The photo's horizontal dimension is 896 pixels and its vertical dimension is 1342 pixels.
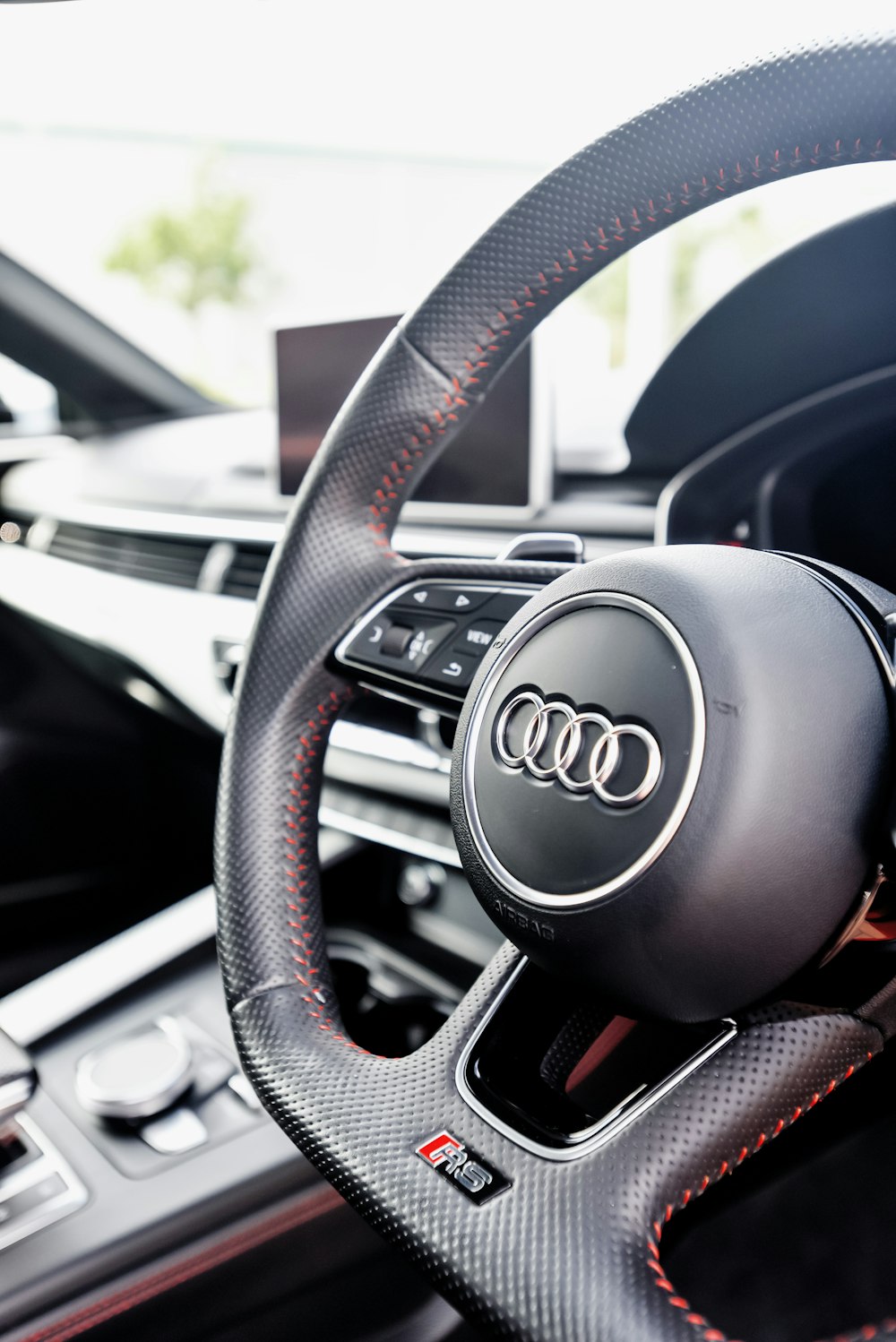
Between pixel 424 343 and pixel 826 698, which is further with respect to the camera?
pixel 424 343

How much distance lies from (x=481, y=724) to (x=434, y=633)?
0.14m

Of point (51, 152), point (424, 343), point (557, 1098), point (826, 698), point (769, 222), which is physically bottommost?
point (557, 1098)

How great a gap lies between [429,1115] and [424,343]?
42 cm

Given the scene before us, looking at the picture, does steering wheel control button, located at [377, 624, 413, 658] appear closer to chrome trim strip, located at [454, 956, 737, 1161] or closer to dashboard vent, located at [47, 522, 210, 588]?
chrome trim strip, located at [454, 956, 737, 1161]

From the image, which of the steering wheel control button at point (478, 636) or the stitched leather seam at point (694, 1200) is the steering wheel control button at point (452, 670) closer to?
the steering wheel control button at point (478, 636)

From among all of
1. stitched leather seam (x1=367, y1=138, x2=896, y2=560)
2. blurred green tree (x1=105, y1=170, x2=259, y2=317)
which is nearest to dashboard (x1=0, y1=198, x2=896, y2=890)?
stitched leather seam (x1=367, y1=138, x2=896, y2=560)

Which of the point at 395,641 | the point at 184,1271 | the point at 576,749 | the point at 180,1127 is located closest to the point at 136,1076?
the point at 180,1127

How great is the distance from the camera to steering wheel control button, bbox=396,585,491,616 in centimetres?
68

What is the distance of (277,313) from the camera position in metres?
1.63

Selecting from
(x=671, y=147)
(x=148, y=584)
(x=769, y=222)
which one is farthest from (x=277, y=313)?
(x=769, y=222)

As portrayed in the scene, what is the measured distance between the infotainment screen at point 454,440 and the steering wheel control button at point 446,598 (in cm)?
62

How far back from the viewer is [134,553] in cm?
183

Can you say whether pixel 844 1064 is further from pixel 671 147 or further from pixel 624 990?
pixel 671 147

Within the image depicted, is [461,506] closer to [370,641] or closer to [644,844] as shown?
[370,641]
